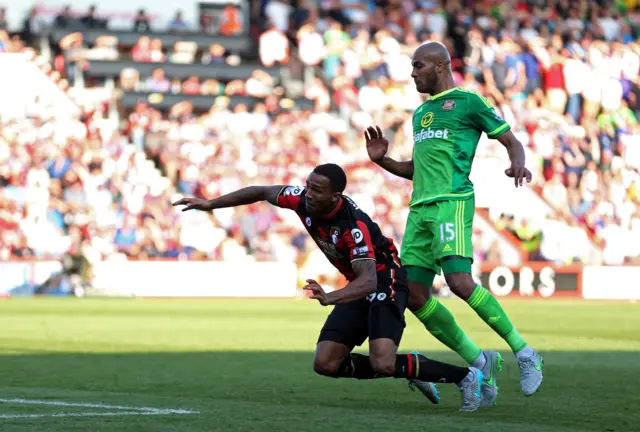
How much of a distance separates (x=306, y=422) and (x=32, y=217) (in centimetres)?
1970

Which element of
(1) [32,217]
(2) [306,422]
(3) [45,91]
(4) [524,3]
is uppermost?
(4) [524,3]

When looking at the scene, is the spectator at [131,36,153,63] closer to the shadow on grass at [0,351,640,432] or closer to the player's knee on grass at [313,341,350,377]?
the shadow on grass at [0,351,640,432]

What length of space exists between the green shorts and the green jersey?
2.6 inches

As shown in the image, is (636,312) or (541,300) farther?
(541,300)

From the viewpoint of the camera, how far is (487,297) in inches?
339

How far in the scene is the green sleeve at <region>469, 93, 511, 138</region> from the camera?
29.2ft

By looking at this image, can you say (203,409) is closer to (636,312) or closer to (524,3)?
(636,312)

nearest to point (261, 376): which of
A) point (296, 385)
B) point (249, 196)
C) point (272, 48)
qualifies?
point (296, 385)

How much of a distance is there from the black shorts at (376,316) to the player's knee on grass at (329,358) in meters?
0.05

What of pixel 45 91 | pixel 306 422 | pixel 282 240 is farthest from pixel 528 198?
pixel 306 422

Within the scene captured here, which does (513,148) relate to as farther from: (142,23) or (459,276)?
(142,23)

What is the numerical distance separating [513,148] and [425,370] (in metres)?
1.69

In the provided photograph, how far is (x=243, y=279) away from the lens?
90.2 feet

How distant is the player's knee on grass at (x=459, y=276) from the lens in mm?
8500
